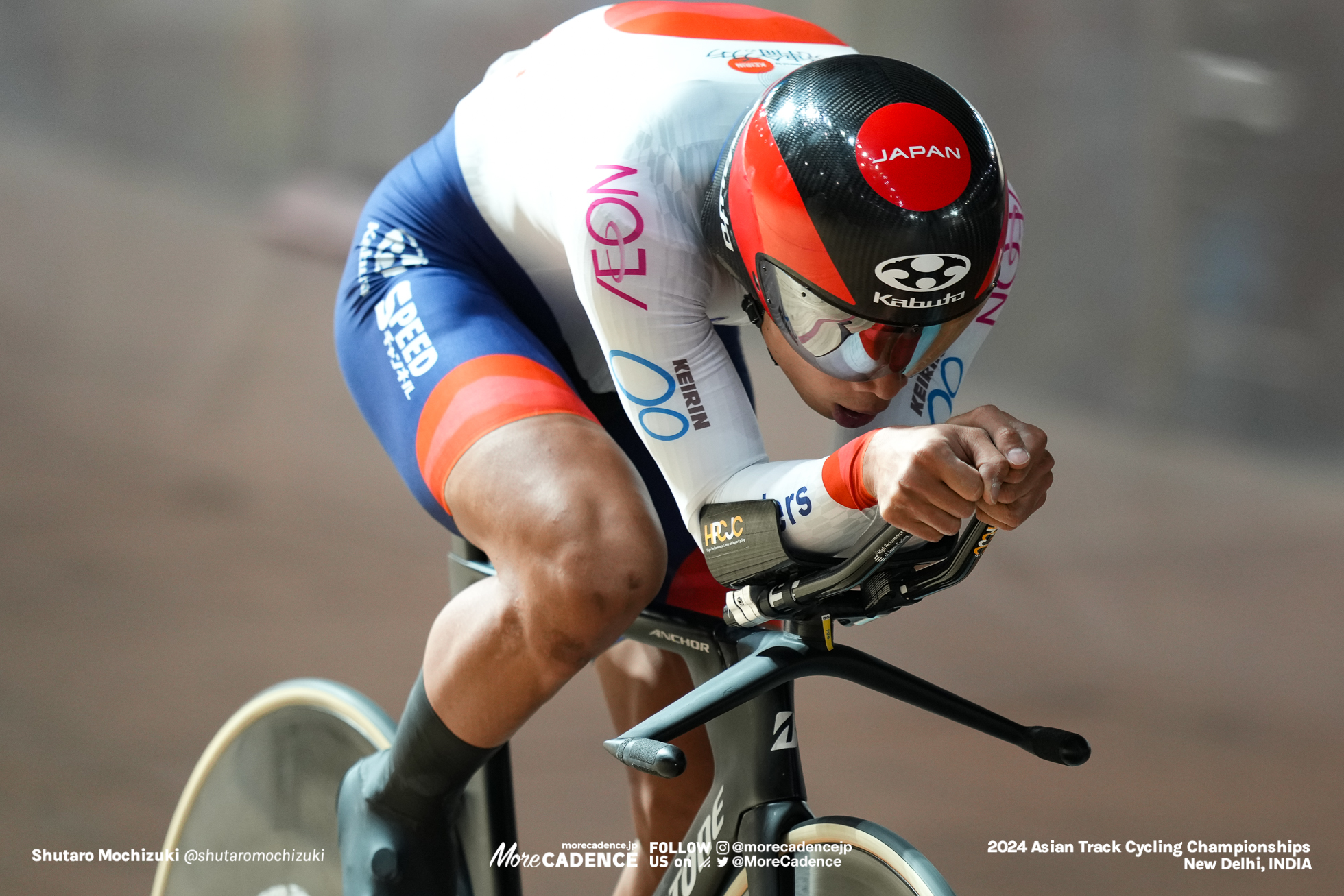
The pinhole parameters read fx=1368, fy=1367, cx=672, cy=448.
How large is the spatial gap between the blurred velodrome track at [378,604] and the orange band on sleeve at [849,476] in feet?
5.78

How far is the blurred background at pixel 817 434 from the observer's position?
10.6 feet

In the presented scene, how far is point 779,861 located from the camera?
1.37m

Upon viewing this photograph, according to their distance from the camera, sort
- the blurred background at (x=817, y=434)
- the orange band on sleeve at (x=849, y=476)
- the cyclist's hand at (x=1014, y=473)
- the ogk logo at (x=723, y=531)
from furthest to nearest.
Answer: the blurred background at (x=817, y=434), the ogk logo at (x=723, y=531), the orange band on sleeve at (x=849, y=476), the cyclist's hand at (x=1014, y=473)

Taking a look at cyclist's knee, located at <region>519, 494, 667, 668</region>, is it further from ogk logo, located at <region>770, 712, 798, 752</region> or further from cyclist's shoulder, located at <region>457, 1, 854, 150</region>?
cyclist's shoulder, located at <region>457, 1, 854, 150</region>

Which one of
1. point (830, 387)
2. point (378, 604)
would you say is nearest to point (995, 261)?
point (830, 387)

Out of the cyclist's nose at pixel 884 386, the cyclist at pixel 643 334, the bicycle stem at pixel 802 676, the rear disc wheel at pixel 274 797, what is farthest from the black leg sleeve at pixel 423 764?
the cyclist's nose at pixel 884 386

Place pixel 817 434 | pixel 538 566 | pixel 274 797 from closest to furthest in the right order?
1. pixel 538 566
2. pixel 274 797
3. pixel 817 434

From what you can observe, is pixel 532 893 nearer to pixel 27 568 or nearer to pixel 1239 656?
pixel 1239 656

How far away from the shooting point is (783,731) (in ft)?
4.58

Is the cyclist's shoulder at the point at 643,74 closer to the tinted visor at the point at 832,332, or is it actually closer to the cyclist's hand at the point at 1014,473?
the tinted visor at the point at 832,332

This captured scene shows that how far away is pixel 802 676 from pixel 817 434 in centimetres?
372

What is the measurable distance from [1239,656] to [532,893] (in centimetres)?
226

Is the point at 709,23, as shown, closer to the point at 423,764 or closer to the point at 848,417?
the point at 848,417

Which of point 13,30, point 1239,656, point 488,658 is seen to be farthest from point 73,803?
point 13,30
